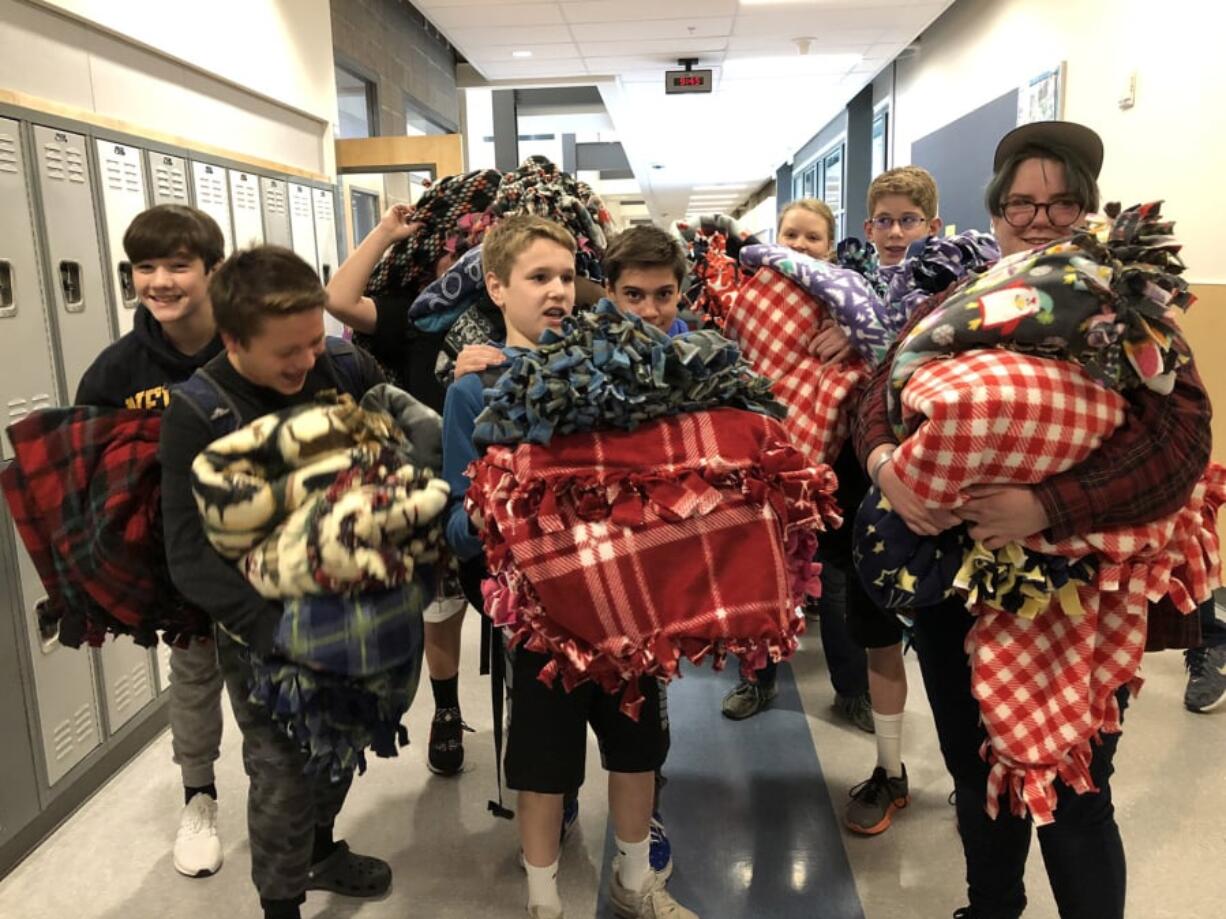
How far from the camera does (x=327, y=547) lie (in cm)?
122

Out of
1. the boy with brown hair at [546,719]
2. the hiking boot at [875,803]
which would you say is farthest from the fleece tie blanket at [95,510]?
the hiking boot at [875,803]

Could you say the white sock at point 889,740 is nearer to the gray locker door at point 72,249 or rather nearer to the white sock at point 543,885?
the white sock at point 543,885

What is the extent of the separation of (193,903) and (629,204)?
25.0m

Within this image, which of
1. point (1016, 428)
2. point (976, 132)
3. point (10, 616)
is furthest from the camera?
point (976, 132)

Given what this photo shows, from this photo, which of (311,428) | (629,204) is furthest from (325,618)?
(629,204)

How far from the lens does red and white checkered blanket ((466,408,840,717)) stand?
4.00 ft

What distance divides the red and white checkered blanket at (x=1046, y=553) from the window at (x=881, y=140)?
784 centimetres

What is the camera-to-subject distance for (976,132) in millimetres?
5941

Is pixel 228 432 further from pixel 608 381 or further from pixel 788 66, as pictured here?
pixel 788 66

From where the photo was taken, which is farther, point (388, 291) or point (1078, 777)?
point (388, 291)

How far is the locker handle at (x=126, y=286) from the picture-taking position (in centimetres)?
262

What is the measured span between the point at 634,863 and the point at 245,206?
9.06ft

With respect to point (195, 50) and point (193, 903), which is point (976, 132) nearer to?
point (195, 50)

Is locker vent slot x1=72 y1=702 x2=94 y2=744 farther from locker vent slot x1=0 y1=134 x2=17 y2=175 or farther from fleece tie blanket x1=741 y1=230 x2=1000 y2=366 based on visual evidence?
fleece tie blanket x1=741 y1=230 x2=1000 y2=366
